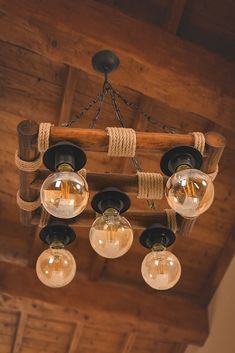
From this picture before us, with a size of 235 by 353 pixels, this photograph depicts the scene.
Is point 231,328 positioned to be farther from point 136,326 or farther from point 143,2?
point 143,2

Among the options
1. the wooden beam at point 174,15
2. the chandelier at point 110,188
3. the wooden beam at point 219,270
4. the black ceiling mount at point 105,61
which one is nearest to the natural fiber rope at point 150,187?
the chandelier at point 110,188

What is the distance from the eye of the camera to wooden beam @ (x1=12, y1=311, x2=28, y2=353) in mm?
3588

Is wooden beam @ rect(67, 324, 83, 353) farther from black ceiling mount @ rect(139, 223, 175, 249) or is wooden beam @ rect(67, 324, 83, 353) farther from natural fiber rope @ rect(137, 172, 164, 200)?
natural fiber rope @ rect(137, 172, 164, 200)

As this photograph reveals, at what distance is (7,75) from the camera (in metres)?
2.67

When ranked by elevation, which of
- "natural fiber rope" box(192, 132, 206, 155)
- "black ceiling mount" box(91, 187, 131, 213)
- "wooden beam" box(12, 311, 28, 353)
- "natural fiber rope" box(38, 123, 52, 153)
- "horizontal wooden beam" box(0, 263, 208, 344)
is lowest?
"black ceiling mount" box(91, 187, 131, 213)

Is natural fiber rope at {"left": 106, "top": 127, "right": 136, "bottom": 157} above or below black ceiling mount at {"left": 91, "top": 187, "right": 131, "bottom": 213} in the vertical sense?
above

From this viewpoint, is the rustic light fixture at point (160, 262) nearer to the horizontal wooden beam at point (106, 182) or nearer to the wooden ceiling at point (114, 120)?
the horizontal wooden beam at point (106, 182)

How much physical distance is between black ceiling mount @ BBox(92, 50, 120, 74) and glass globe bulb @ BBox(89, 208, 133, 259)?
2.84 ft

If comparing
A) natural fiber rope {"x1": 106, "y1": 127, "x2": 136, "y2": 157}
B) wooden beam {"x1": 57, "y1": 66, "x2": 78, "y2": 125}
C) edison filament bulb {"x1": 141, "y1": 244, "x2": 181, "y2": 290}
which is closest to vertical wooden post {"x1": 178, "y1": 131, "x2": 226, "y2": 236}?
natural fiber rope {"x1": 106, "y1": 127, "x2": 136, "y2": 157}

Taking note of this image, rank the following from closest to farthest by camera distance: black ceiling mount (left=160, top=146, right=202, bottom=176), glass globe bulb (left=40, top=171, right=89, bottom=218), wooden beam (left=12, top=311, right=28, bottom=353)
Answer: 1. glass globe bulb (left=40, top=171, right=89, bottom=218)
2. black ceiling mount (left=160, top=146, right=202, bottom=176)
3. wooden beam (left=12, top=311, right=28, bottom=353)

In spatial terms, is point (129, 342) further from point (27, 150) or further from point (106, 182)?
point (27, 150)

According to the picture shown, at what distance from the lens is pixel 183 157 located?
154 centimetres

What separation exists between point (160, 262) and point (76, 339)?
2253 mm

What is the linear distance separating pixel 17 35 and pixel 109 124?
2.97ft
